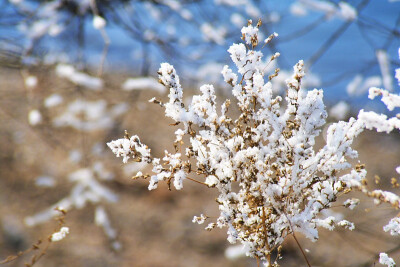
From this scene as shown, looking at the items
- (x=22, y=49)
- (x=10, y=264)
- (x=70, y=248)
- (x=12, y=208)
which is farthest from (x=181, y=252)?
(x=22, y=49)

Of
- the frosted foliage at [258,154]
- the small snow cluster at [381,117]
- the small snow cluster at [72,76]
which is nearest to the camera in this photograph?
the small snow cluster at [381,117]

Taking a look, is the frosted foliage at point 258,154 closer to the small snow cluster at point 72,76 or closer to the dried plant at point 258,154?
the dried plant at point 258,154

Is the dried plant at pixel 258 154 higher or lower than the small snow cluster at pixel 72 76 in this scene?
lower

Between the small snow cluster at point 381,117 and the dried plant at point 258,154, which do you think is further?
the dried plant at point 258,154

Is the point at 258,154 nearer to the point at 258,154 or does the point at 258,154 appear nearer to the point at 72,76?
the point at 258,154

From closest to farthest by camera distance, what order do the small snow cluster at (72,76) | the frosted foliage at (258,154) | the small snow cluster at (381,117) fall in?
the small snow cluster at (381,117)
the frosted foliage at (258,154)
the small snow cluster at (72,76)

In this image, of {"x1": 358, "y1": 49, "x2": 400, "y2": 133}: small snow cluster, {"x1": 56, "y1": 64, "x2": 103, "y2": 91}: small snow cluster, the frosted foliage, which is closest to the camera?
{"x1": 358, "y1": 49, "x2": 400, "y2": 133}: small snow cluster

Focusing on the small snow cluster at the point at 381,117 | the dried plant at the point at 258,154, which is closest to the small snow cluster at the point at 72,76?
the dried plant at the point at 258,154

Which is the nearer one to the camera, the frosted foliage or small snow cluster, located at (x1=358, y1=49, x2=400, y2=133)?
small snow cluster, located at (x1=358, y1=49, x2=400, y2=133)

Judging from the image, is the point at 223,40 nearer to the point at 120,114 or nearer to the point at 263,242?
the point at 120,114

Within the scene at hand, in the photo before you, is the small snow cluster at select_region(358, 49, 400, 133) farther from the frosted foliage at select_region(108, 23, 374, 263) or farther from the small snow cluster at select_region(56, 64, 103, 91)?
the small snow cluster at select_region(56, 64, 103, 91)

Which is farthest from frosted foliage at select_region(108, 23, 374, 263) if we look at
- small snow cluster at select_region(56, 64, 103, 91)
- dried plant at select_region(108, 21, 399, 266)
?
small snow cluster at select_region(56, 64, 103, 91)
